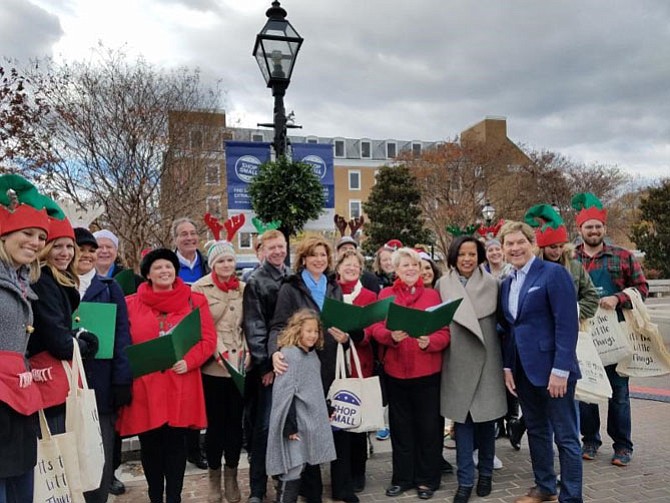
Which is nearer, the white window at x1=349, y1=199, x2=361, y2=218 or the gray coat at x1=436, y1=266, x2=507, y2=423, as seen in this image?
the gray coat at x1=436, y1=266, x2=507, y2=423

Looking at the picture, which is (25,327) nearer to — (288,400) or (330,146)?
(288,400)

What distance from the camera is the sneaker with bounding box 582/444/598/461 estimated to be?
192 inches

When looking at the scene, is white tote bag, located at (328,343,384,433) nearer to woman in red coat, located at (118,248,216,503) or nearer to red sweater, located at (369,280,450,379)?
red sweater, located at (369,280,450,379)

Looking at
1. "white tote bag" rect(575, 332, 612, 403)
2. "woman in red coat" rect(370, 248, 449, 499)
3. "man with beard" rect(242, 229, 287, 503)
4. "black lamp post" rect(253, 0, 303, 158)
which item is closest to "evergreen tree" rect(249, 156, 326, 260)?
"black lamp post" rect(253, 0, 303, 158)

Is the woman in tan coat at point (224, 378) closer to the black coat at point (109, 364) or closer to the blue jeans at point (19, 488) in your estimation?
the black coat at point (109, 364)

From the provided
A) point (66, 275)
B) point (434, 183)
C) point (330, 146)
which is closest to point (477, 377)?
point (66, 275)

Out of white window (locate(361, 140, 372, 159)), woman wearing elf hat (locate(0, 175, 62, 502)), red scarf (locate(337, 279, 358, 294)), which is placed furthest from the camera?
white window (locate(361, 140, 372, 159))

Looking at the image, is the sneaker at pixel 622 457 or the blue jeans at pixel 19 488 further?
the sneaker at pixel 622 457

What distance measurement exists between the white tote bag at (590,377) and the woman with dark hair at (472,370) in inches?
24.7

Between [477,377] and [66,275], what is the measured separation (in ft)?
10.3

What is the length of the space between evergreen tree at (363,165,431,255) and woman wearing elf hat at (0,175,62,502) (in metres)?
28.9

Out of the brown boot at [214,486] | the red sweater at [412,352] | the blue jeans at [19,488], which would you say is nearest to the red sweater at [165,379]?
the brown boot at [214,486]

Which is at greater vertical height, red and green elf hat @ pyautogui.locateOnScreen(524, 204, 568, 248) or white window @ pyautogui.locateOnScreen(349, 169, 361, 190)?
white window @ pyautogui.locateOnScreen(349, 169, 361, 190)

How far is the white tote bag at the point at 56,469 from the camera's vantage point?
8.85 ft
